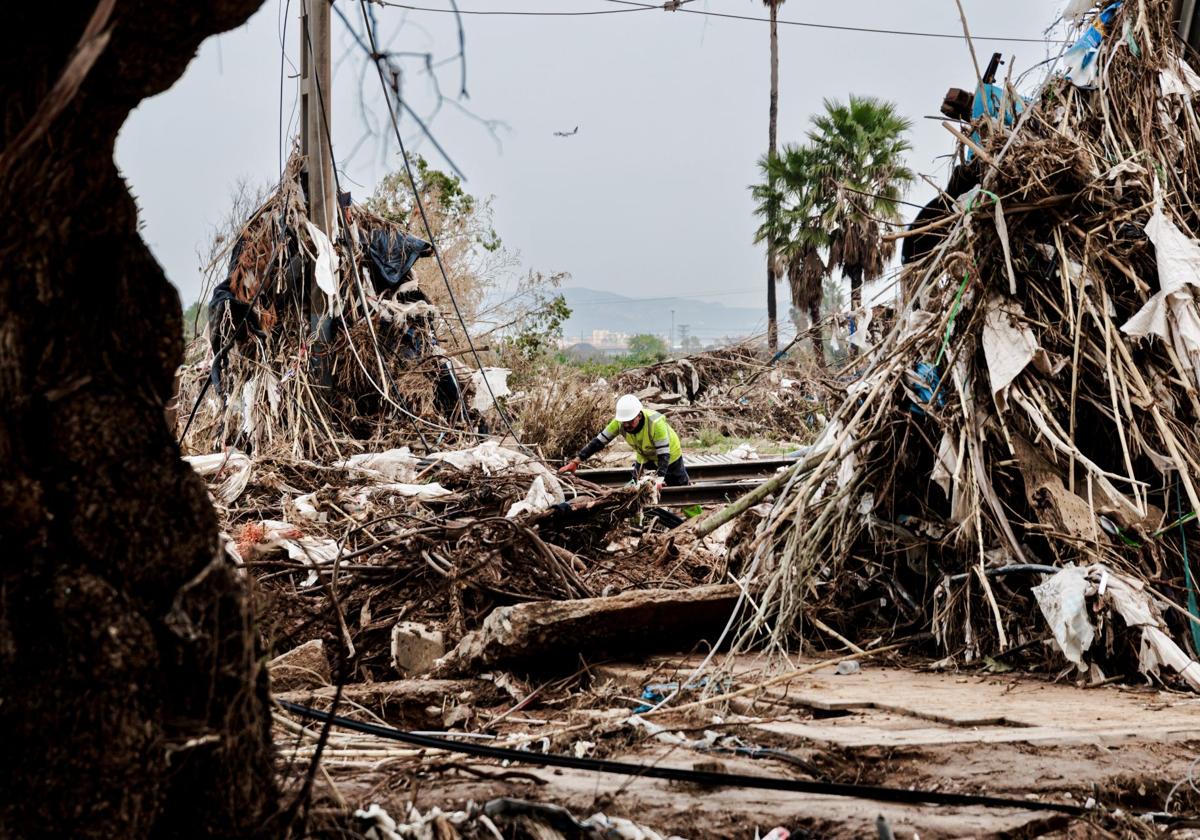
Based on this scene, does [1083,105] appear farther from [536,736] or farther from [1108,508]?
[536,736]

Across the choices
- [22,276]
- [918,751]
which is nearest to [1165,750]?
[918,751]

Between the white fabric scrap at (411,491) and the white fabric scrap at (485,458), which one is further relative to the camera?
the white fabric scrap at (485,458)

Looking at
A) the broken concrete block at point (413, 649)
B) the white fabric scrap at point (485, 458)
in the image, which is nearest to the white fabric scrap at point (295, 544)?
the broken concrete block at point (413, 649)

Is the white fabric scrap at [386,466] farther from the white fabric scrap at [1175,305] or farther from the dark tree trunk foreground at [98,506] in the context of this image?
the dark tree trunk foreground at [98,506]

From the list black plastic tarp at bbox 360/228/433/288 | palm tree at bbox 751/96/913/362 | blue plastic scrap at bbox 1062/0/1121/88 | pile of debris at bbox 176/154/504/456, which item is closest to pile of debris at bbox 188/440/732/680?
pile of debris at bbox 176/154/504/456

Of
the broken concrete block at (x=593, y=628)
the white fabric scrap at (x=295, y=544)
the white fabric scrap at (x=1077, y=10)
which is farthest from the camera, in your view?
the white fabric scrap at (x=1077, y=10)

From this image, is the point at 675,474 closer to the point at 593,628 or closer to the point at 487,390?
the point at 487,390

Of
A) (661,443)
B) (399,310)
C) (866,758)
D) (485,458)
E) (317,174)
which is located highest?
(317,174)

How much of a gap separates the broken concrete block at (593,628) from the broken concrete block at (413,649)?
291 millimetres

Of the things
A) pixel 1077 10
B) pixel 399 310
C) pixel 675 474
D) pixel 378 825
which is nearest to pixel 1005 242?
pixel 1077 10

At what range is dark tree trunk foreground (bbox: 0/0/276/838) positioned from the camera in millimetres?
1906

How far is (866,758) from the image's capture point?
12.5ft

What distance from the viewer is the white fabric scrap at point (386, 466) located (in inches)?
408

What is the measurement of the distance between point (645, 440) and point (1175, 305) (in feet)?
20.8
